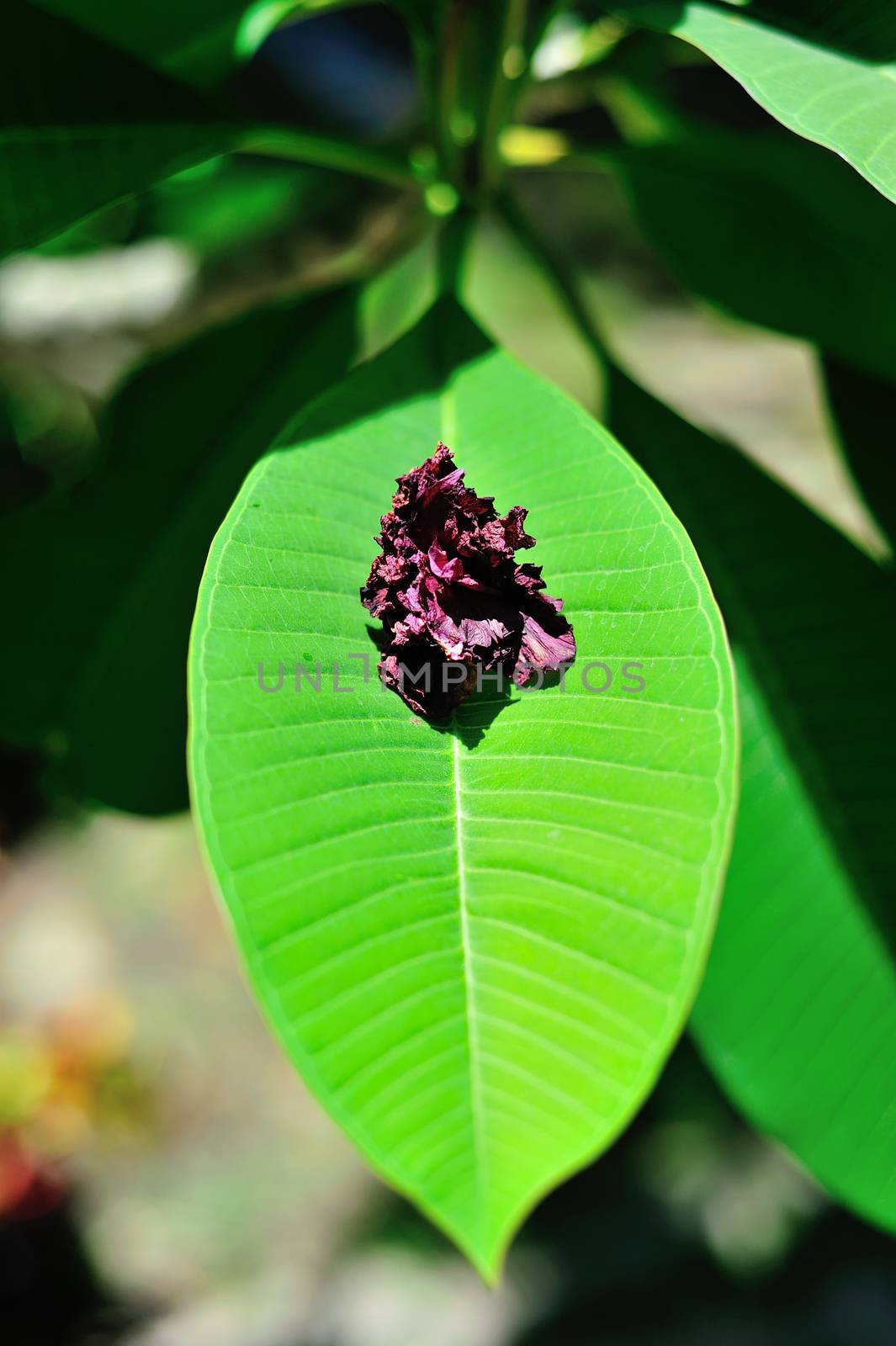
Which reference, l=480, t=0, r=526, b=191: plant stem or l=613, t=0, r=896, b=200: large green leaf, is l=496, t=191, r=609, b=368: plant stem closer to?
l=480, t=0, r=526, b=191: plant stem

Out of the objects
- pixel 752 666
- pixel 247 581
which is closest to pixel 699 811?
pixel 247 581

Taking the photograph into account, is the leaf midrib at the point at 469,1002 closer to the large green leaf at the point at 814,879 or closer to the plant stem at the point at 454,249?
the large green leaf at the point at 814,879

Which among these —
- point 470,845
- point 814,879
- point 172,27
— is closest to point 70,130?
point 172,27

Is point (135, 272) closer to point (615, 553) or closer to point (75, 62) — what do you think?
point (75, 62)

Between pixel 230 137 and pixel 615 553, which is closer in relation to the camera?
pixel 615 553

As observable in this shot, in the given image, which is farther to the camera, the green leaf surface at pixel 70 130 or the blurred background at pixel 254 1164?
the blurred background at pixel 254 1164

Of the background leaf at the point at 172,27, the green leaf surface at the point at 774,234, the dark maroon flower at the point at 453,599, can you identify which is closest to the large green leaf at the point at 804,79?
the green leaf surface at the point at 774,234

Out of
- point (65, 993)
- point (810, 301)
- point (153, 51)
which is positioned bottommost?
point (65, 993)

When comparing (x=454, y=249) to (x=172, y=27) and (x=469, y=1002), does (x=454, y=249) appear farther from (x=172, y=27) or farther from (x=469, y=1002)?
(x=469, y=1002)
